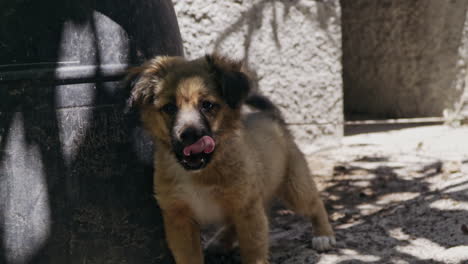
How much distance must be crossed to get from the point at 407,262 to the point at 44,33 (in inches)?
99.4

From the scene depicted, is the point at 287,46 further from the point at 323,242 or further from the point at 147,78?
the point at 147,78

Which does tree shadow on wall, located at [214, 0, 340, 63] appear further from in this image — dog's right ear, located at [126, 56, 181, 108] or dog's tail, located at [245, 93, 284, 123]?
dog's right ear, located at [126, 56, 181, 108]

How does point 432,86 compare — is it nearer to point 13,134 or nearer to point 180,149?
point 180,149

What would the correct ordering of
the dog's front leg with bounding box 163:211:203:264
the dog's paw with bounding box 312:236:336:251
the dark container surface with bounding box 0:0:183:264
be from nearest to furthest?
1. the dark container surface with bounding box 0:0:183:264
2. the dog's front leg with bounding box 163:211:203:264
3. the dog's paw with bounding box 312:236:336:251

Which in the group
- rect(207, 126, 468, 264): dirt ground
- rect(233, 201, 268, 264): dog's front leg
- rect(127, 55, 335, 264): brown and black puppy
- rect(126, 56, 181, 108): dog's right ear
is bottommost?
rect(207, 126, 468, 264): dirt ground

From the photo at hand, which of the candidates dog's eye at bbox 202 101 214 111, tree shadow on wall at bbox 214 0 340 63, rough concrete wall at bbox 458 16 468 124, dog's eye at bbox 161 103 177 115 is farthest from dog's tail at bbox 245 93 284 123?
rough concrete wall at bbox 458 16 468 124

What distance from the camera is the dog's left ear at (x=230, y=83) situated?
3166 millimetres

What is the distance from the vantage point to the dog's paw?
3.85 meters

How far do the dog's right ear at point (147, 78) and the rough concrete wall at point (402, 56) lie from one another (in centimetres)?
567

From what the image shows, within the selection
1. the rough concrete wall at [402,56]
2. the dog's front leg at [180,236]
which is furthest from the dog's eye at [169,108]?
the rough concrete wall at [402,56]

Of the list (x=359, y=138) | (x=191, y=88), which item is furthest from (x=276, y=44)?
(x=191, y=88)

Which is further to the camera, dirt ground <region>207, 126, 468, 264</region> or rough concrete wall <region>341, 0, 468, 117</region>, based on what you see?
rough concrete wall <region>341, 0, 468, 117</region>

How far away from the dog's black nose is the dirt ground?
125cm

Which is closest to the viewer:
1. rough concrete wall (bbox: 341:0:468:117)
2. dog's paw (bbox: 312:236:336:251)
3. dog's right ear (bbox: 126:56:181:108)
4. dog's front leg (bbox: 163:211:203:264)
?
dog's right ear (bbox: 126:56:181:108)
